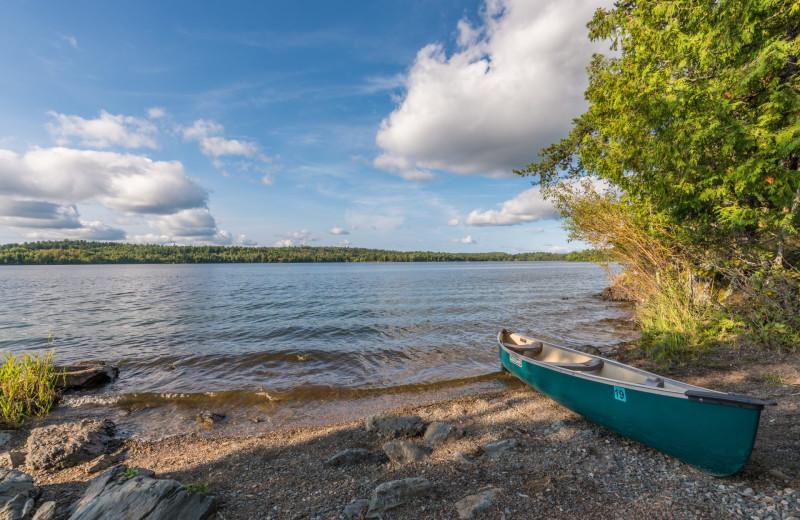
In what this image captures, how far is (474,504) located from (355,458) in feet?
7.35

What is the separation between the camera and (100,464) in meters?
A: 6.05

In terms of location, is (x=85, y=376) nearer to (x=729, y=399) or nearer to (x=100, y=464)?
(x=100, y=464)

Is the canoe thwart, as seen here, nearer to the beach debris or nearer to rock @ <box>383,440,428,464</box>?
rock @ <box>383,440,428,464</box>

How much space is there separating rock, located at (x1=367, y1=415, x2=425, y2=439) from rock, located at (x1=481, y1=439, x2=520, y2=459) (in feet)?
4.81

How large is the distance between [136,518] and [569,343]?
15607 mm

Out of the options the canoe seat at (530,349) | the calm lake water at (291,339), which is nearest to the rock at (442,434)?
the calm lake water at (291,339)

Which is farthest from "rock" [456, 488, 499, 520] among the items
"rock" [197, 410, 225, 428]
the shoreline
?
"rock" [197, 410, 225, 428]

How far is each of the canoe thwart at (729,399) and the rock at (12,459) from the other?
437 inches

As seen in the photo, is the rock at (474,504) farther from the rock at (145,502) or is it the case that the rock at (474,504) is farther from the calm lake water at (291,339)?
the calm lake water at (291,339)

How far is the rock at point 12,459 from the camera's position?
5953mm

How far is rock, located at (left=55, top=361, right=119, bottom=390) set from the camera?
10.4 meters

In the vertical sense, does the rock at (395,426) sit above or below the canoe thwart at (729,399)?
below

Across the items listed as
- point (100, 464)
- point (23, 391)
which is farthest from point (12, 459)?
point (23, 391)

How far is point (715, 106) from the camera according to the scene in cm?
728
